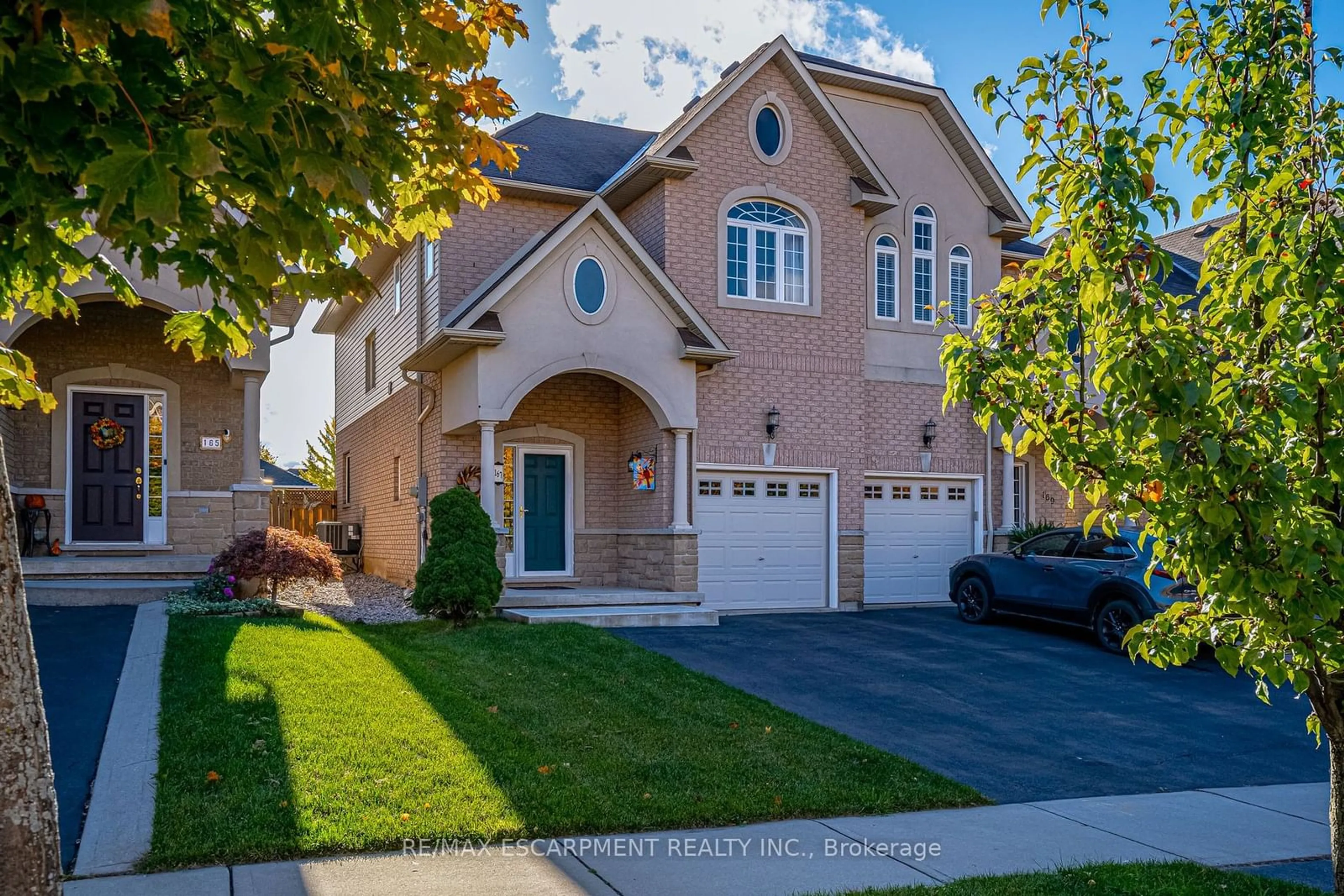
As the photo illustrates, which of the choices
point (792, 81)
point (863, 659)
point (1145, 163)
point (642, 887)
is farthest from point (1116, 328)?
point (792, 81)

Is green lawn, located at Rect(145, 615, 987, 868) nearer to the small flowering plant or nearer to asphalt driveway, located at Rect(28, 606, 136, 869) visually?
asphalt driveway, located at Rect(28, 606, 136, 869)

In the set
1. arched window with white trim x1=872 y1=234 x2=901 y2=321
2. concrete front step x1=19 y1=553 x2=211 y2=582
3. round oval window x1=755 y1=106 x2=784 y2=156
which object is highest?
round oval window x1=755 y1=106 x2=784 y2=156

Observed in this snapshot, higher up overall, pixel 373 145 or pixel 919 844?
pixel 373 145

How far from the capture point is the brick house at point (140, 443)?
1480cm

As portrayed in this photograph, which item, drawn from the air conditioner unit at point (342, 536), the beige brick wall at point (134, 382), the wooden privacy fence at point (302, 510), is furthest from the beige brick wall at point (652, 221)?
the wooden privacy fence at point (302, 510)

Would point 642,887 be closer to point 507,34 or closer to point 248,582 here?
point 507,34

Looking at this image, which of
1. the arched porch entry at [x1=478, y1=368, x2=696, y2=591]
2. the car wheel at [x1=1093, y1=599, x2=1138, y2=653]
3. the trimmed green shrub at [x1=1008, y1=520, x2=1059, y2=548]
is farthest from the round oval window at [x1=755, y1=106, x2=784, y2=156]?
the car wheel at [x1=1093, y1=599, x2=1138, y2=653]

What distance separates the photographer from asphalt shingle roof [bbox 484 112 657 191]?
56.9 feet

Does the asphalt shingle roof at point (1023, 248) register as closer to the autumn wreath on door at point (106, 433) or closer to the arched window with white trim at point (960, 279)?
the arched window with white trim at point (960, 279)

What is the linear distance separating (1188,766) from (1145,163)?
226 inches

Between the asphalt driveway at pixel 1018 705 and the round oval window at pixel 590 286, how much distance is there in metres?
4.70

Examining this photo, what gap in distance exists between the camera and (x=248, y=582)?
Result: 1369cm

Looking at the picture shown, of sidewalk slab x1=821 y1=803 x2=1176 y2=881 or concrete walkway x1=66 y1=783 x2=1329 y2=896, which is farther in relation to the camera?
sidewalk slab x1=821 y1=803 x2=1176 y2=881

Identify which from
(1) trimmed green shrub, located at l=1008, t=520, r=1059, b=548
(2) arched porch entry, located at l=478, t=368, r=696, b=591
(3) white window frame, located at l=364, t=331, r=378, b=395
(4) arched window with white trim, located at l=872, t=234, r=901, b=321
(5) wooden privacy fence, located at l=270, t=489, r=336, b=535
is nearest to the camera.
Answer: (2) arched porch entry, located at l=478, t=368, r=696, b=591
